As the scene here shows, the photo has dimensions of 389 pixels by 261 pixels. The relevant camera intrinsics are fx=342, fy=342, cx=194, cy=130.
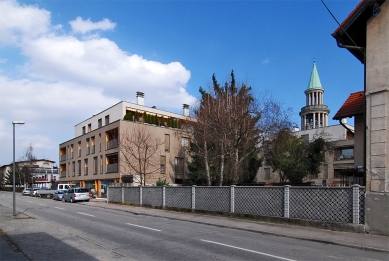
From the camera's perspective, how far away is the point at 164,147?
44375mm

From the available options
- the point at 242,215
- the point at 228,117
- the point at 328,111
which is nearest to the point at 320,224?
the point at 242,215

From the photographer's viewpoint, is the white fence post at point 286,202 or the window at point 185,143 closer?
the white fence post at point 286,202

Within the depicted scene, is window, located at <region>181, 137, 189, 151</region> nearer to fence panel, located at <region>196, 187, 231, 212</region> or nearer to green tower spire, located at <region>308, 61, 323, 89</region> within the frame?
fence panel, located at <region>196, 187, 231, 212</region>

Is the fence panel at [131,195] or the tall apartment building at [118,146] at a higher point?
the tall apartment building at [118,146]

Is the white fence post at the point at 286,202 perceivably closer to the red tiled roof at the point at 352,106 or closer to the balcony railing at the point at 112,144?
the red tiled roof at the point at 352,106

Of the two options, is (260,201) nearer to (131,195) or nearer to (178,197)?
(178,197)

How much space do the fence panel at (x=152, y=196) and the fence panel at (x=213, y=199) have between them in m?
4.86

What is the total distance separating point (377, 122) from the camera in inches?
478

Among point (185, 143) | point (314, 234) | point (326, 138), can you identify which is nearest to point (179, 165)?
point (185, 143)

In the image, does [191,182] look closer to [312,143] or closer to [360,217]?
[312,143]

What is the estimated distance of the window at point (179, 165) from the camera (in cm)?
4577

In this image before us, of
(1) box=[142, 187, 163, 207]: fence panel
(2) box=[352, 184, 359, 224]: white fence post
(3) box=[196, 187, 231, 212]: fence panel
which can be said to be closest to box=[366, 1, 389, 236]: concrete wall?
(2) box=[352, 184, 359, 224]: white fence post

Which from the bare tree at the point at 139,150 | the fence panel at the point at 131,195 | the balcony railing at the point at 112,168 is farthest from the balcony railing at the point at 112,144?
the fence panel at the point at 131,195

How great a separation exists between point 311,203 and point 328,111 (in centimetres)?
7242
